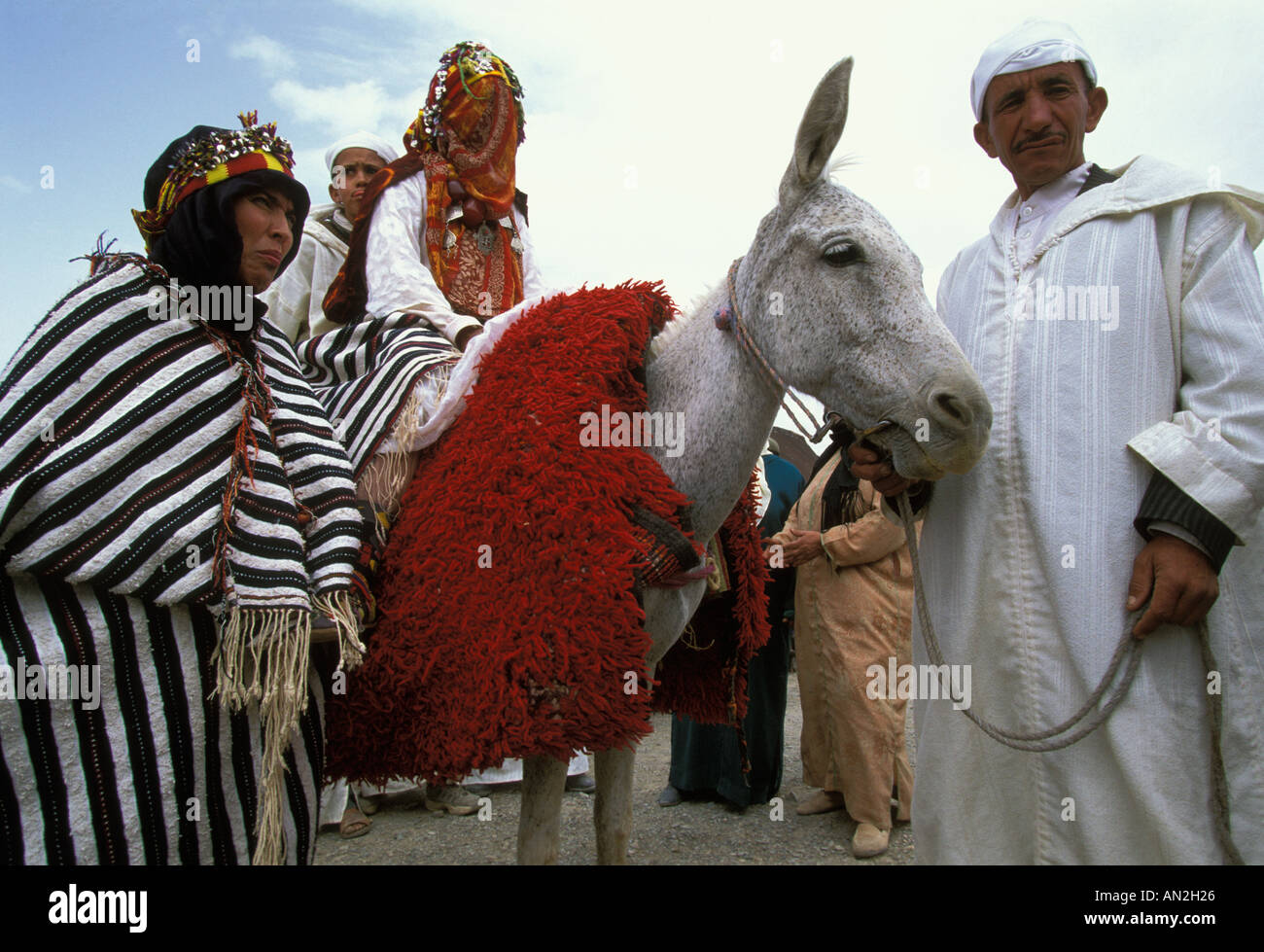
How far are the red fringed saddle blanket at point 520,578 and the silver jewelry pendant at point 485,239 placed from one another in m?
0.99

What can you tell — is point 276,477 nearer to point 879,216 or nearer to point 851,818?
point 879,216


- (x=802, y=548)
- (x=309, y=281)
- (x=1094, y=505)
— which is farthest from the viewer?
(x=802, y=548)

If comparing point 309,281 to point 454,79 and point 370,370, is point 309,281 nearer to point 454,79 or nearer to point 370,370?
point 454,79

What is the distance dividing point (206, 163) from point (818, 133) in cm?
164

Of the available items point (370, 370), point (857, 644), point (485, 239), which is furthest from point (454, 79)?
point (857, 644)

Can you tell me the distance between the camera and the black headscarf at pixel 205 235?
1.96 m

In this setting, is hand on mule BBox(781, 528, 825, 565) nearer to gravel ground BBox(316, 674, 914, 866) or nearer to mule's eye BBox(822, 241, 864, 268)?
gravel ground BBox(316, 674, 914, 866)

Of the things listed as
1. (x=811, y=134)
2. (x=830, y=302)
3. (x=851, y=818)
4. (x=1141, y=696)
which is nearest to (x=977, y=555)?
(x=1141, y=696)

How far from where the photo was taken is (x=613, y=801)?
2.62 metres

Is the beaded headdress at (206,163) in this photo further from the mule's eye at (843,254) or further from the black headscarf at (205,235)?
the mule's eye at (843,254)

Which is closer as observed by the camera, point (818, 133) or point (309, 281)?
point (818, 133)

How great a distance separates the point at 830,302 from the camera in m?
2.03

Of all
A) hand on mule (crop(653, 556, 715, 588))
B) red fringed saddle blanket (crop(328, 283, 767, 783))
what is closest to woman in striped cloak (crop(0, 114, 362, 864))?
red fringed saddle blanket (crop(328, 283, 767, 783))

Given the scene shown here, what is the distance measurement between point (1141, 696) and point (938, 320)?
1.03 metres
